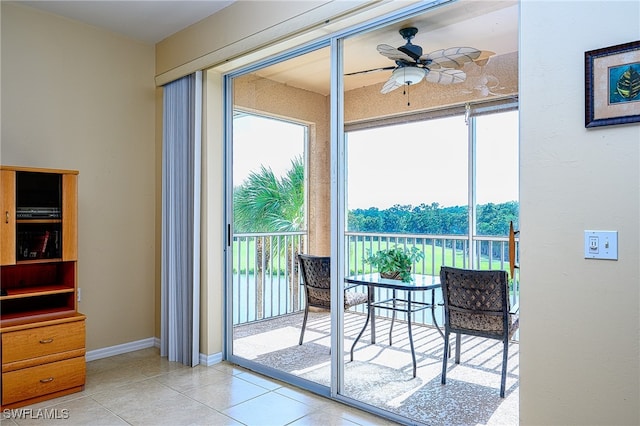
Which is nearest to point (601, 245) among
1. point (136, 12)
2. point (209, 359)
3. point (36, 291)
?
point (209, 359)

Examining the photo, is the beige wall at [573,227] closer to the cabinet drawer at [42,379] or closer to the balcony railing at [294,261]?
the balcony railing at [294,261]

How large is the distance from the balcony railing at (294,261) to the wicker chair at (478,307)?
1.8 inches

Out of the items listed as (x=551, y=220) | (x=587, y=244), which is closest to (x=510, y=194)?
(x=551, y=220)

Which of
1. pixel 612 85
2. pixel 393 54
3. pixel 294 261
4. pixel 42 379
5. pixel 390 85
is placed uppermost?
pixel 393 54

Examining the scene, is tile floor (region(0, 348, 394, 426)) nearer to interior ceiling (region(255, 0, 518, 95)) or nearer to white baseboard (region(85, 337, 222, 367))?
white baseboard (region(85, 337, 222, 367))

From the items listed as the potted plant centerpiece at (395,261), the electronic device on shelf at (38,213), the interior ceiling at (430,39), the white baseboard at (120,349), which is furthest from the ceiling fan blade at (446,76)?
the white baseboard at (120,349)

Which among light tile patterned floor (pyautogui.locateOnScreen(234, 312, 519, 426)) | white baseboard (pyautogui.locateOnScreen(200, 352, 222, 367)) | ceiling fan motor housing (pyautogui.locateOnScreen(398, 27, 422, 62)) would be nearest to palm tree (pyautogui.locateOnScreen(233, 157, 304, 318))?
Result: light tile patterned floor (pyautogui.locateOnScreen(234, 312, 519, 426))

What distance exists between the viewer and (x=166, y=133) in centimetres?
387

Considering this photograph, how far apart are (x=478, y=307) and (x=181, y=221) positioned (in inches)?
96.0

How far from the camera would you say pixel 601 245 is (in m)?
1.77

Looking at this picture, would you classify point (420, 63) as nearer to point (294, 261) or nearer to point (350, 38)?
point (350, 38)

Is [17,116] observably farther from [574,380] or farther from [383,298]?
[574,380]

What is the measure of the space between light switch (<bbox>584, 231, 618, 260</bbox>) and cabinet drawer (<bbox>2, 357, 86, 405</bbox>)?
311 cm

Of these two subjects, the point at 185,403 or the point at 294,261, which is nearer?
the point at 185,403
